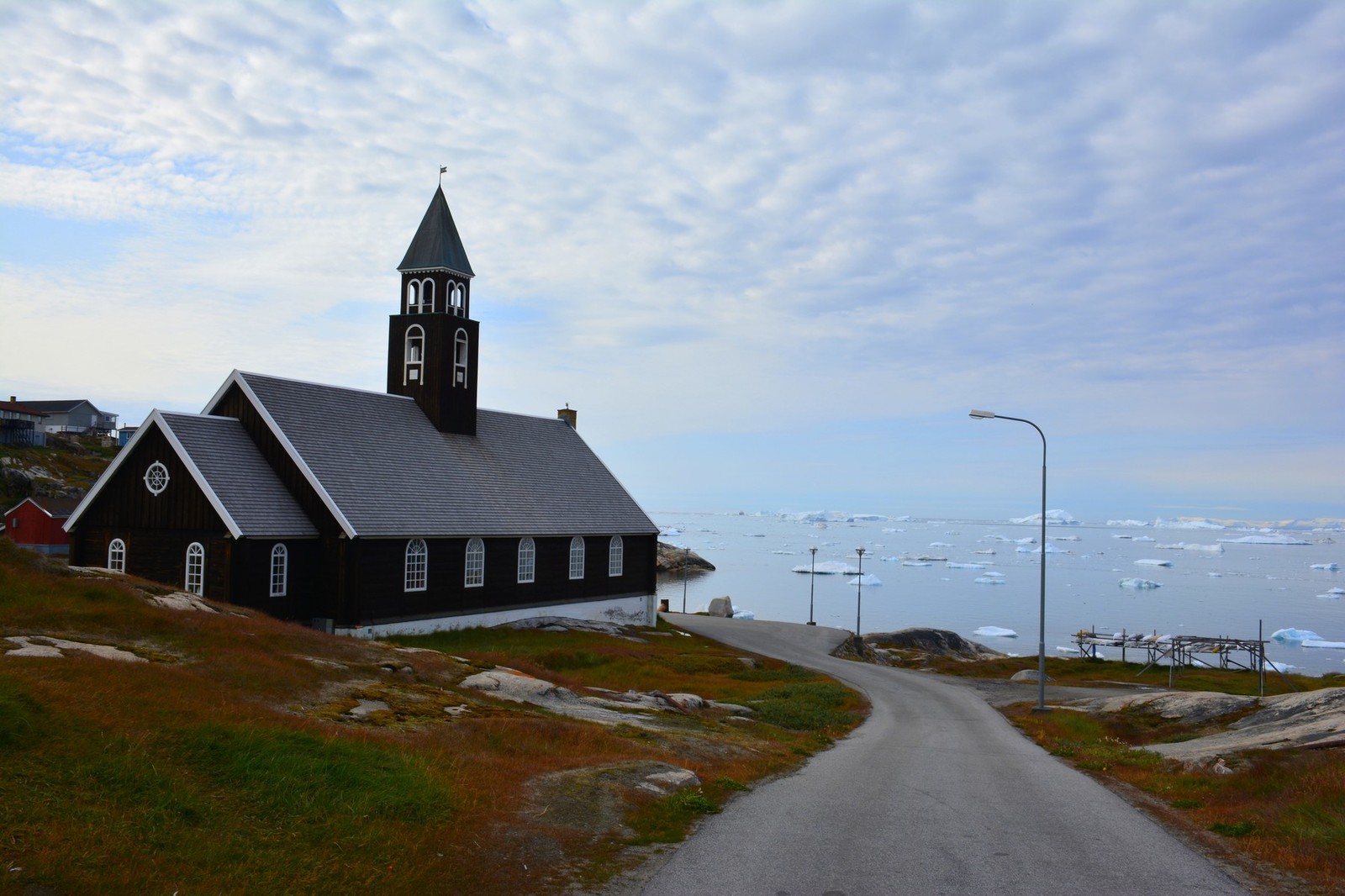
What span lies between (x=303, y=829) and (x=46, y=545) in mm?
76381

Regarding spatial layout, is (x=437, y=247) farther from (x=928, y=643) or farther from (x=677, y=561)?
(x=677, y=561)

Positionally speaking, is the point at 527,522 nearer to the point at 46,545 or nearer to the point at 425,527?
the point at 425,527

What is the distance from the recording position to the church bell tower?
4950cm

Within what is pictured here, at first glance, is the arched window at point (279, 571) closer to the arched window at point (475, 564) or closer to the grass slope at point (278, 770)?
the arched window at point (475, 564)

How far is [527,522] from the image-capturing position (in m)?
48.7

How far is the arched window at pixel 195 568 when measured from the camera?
121 ft

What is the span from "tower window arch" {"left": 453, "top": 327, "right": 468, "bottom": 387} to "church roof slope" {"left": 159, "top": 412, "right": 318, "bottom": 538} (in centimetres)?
1198

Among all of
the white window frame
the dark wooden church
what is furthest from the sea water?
the white window frame

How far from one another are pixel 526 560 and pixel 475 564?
386cm

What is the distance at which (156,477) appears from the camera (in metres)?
38.5

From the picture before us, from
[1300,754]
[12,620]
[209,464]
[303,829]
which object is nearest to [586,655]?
[209,464]

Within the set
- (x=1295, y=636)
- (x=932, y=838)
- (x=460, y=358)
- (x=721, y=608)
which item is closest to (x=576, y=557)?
(x=460, y=358)

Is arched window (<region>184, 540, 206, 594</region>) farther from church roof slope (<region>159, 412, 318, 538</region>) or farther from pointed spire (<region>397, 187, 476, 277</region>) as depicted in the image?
pointed spire (<region>397, 187, 476, 277</region>)

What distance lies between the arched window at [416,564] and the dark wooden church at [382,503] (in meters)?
0.09
